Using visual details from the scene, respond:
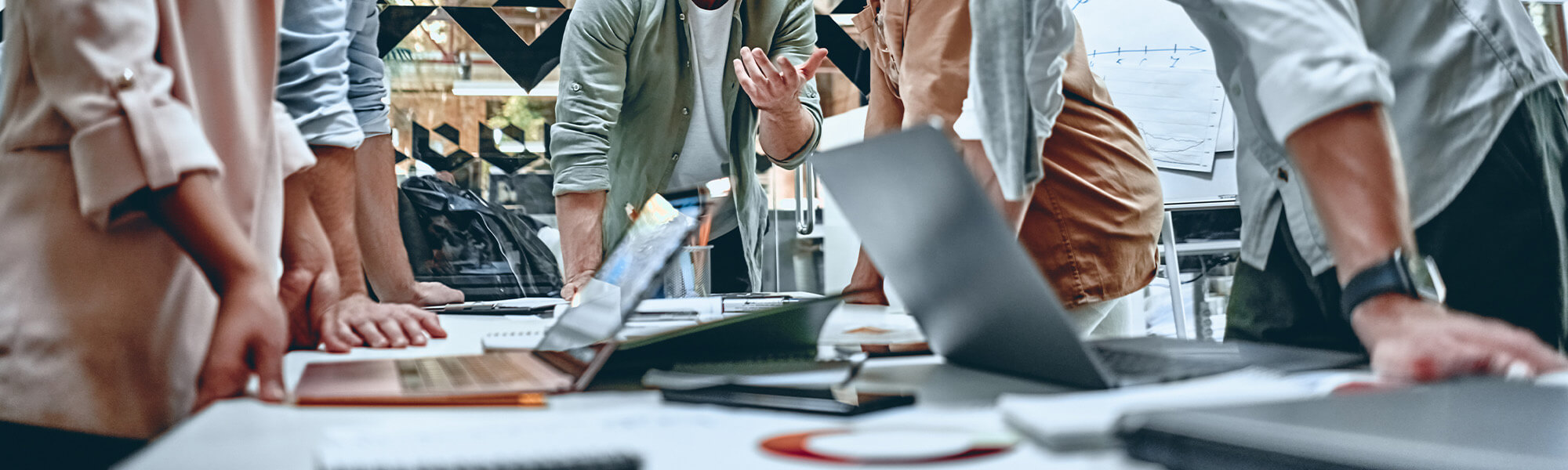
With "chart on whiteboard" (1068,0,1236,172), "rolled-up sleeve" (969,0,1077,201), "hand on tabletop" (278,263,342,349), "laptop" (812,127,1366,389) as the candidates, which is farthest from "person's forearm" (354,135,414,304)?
"chart on whiteboard" (1068,0,1236,172)

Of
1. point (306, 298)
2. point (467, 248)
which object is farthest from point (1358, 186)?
point (467, 248)

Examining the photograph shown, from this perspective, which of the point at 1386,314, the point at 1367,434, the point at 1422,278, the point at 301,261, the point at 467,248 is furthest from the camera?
the point at 467,248

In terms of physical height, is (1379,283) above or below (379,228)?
above

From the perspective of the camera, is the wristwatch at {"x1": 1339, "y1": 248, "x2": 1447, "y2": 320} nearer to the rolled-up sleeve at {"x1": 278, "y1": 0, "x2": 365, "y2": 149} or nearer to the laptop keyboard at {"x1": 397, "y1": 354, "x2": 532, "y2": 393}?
the laptop keyboard at {"x1": 397, "y1": 354, "x2": 532, "y2": 393}

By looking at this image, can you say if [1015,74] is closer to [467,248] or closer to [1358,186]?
[1358,186]

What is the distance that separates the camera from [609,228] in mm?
2035

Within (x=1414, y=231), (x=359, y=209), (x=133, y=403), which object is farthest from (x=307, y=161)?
(x=1414, y=231)

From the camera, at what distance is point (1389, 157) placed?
56 centimetres

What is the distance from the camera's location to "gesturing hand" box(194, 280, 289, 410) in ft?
1.64

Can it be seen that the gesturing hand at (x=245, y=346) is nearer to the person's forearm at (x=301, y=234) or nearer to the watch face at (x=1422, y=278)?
the person's forearm at (x=301, y=234)

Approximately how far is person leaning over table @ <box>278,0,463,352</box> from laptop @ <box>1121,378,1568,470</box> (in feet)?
2.33

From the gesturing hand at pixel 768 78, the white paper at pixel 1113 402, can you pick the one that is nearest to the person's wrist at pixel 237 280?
the white paper at pixel 1113 402

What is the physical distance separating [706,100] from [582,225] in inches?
16.9

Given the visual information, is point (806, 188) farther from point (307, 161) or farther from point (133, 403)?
point (133, 403)
